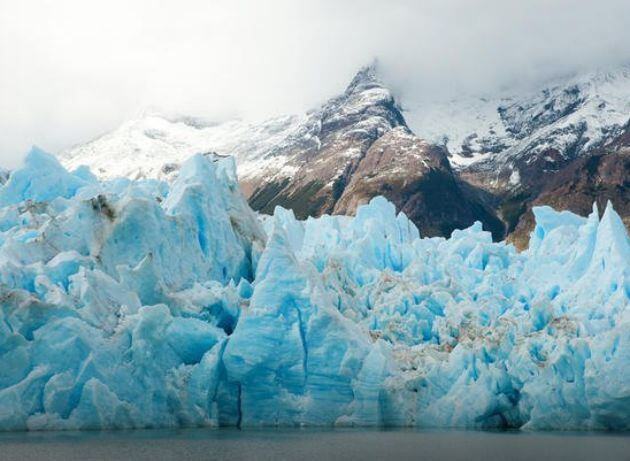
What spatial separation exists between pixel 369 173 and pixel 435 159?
11674 mm

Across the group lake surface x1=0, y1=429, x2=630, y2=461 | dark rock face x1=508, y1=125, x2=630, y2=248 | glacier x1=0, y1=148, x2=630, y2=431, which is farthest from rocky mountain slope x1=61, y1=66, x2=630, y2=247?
lake surface x1=0, y1=429, x2=630, y2=461

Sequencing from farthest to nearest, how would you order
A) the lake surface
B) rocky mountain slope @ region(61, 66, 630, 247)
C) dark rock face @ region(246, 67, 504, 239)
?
→ rocky mountain slope @ region(61, 66, 630, 247)
dark rock face @ region(246, 67, 504, 239)
the lake surface

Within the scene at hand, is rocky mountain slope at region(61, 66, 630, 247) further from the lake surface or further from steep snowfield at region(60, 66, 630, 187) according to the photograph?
the lake surface

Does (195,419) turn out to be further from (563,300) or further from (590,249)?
(590,249)

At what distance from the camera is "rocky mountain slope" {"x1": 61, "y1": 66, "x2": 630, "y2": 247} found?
→ 12900cm

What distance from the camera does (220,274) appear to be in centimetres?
3225

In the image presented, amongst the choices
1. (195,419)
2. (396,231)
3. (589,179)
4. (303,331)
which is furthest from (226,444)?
(589,179)

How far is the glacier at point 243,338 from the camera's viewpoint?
2445cm

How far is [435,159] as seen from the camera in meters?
140

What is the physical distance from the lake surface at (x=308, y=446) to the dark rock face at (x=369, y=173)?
98.1 m

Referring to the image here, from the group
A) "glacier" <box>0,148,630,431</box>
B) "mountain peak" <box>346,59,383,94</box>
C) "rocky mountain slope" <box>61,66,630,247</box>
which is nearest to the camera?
"glacier" <box>0,148,630,431</box>

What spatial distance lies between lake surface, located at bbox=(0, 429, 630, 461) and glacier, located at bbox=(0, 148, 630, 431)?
52.4 inches

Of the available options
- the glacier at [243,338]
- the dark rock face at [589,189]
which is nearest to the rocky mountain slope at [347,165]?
the dark rock face at [589,189]

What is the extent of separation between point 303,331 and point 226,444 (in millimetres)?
6293
